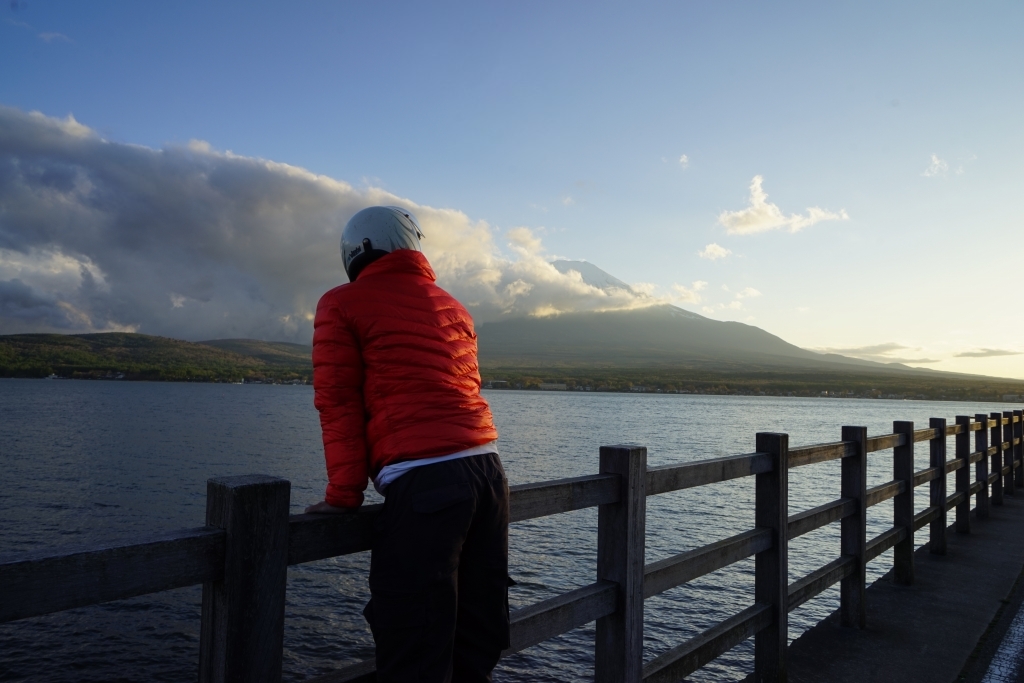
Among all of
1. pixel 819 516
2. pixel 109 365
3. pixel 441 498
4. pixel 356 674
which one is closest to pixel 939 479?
pixel 819 516

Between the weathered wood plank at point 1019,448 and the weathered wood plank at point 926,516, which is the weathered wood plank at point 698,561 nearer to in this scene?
the weathered wood plank at point 926,516

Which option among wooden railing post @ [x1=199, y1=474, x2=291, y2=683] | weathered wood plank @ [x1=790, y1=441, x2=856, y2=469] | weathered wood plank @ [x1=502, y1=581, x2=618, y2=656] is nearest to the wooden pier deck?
weathered wood plank @ [x1=790, y1=441, x2=856, y2=469]

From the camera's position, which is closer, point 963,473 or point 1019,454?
point 963,473

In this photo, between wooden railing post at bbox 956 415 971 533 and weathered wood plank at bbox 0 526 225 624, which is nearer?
weathered wood plank at bbox 0 526 225 624

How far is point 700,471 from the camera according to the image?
3.98m

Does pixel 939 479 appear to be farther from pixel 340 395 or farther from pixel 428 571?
pixel 340 395

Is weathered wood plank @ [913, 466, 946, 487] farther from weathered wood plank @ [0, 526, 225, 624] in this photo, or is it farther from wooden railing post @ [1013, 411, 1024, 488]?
weathered wood plank @ [0, 526, 225, 624]

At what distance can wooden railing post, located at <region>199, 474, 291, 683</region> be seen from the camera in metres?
2.02

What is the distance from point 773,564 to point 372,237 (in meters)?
3.58

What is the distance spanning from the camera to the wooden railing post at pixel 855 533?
18.8ft

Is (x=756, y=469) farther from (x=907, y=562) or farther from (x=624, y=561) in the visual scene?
(x=907, y=562)

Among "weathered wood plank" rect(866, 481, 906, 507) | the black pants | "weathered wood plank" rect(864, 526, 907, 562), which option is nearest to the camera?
the black pants

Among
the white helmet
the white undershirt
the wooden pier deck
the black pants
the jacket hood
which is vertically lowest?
the wooden pier deck

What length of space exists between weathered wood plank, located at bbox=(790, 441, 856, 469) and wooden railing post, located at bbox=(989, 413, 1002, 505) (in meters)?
6.93
